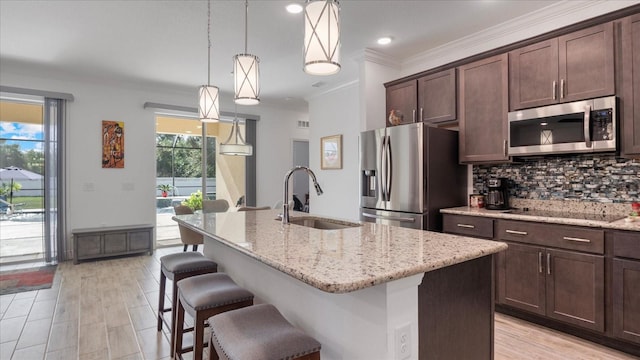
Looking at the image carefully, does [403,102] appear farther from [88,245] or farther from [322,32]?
[88,245]

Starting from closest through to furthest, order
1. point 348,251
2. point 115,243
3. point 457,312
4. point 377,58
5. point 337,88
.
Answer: point 348,251, point 457,312, point 377,58, point 115,243, point 337,88

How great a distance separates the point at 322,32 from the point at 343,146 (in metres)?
3.73

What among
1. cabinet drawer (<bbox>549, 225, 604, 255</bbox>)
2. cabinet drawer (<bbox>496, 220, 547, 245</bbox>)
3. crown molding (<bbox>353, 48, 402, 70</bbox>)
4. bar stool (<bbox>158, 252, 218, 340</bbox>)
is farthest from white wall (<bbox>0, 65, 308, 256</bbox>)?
cabinet drawer (<bbox>549, 225, 604, 255</bbox>)

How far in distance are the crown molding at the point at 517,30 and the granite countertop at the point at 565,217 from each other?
5.22ft

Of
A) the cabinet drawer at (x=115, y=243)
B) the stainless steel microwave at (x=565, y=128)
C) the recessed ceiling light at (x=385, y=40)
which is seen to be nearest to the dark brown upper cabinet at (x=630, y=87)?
the stainless steel microwave at (x=565, y=128)

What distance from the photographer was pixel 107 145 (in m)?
5.36

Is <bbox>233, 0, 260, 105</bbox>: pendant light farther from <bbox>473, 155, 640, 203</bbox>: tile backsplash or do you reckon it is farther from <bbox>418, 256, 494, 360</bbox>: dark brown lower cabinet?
<bbox>473, 155, 640, 203</bbox>: tile backsplash

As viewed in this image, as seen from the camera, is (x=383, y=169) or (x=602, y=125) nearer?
(x=602, y=125)

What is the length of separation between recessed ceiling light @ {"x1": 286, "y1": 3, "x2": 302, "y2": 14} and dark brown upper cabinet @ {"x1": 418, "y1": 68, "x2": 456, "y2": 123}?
1604 millimetres

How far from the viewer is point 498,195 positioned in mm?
3283

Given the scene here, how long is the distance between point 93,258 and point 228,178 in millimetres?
2595

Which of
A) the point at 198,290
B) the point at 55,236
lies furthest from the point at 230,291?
the point at 55,236

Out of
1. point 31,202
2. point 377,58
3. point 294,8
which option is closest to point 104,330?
point 294,8

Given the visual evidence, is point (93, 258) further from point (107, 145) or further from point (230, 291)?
point (230, 291)
